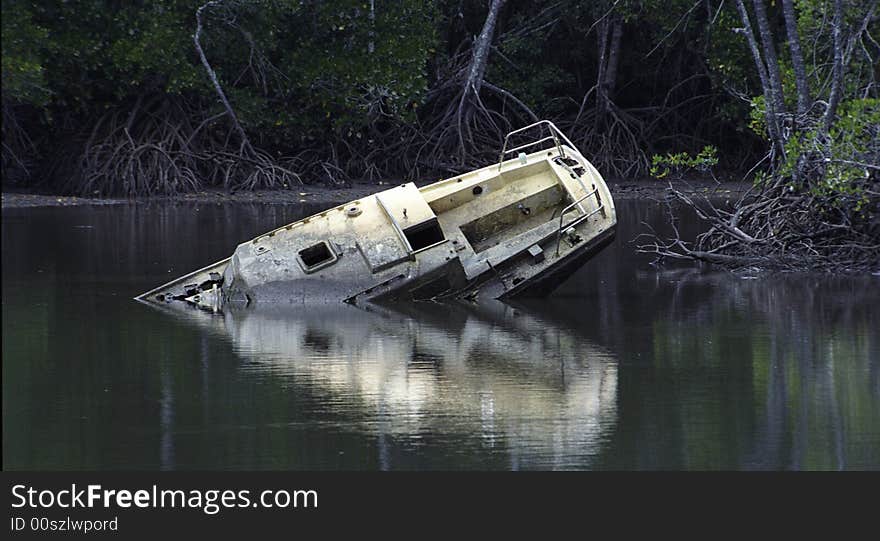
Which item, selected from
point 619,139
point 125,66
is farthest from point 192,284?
point 619,139

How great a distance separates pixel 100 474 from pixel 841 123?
1033 centimetres

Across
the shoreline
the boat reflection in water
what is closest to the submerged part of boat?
the boat reflection in water

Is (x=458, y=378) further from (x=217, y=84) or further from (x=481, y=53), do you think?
(x=481, y=53)

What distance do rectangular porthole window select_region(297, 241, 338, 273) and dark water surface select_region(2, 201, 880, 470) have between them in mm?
413

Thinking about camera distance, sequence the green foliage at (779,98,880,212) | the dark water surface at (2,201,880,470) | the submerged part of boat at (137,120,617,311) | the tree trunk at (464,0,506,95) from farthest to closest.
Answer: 1. the tree trunk at (464,0,506,95)
2. the green foliage at (779,98,880,212)
3. the submerged part of boat at (137,120,617,311)
4. the dark water surface at (2,201,880,470)

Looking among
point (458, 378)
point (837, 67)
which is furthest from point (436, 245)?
point (837, 67)

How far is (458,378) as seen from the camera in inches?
501

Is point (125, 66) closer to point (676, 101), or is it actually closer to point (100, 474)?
point (676, 101)

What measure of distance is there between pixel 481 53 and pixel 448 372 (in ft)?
61.0

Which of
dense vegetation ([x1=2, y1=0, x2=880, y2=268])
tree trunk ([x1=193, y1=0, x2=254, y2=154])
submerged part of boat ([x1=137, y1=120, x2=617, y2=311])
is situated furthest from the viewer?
tree trunk ([x1=193, y1=0, x2=254, y2=154])

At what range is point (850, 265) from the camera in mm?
18766

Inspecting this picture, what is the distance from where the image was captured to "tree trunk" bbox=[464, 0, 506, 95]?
101 feet

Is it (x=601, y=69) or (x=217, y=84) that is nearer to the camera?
(x=217, y=84)

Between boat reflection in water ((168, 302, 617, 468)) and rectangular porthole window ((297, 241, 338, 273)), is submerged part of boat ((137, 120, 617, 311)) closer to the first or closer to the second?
rectangular porthole window ((297, 241, 338, 273))
